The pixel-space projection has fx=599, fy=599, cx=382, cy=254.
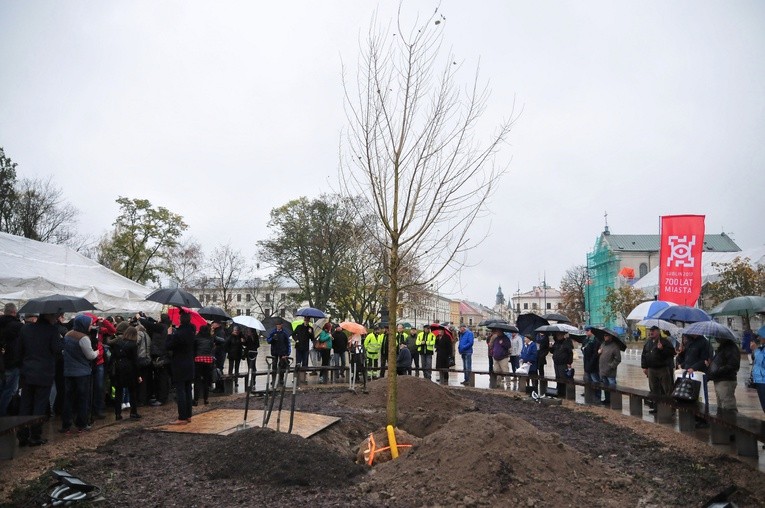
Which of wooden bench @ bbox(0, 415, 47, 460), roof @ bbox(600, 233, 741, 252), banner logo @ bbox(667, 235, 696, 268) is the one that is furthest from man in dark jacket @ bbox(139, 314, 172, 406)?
roof @ bbox(600, 233, 741, 252)

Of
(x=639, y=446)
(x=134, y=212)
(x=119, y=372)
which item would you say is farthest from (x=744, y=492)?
(x=134, y=212)

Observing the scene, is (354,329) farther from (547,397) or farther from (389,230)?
(389,230)

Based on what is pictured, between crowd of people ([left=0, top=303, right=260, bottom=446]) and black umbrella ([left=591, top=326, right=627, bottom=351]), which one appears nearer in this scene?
crowd of people ([left=0, top=303, right=260, bottom=446])

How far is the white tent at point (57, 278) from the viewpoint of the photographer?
14.2 metres

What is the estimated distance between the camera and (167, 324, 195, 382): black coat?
395 inches

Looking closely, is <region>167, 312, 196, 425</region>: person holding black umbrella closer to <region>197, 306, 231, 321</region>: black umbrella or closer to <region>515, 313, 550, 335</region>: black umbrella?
<region>197, 306, 231, 321</region>: black umbrella

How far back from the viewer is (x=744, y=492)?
20.7 feet

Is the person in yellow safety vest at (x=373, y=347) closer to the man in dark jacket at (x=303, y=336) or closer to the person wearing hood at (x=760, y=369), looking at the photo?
the man in dark jacket at (x=303, y=336)

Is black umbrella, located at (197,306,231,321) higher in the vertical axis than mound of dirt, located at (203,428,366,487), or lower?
higher

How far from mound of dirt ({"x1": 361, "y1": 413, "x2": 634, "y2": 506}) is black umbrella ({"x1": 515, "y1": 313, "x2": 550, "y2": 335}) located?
1148cm

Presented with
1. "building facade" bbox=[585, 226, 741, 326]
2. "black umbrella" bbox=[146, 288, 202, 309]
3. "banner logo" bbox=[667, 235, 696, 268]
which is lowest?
"black umbrella" bbox=[146, 288, 202, 309]

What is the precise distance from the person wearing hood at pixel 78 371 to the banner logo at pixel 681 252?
16.8 m

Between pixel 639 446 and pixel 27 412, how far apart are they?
8.94 m

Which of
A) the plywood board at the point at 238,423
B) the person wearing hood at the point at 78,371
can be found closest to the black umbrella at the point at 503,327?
the plywood board at the point at 238,423
